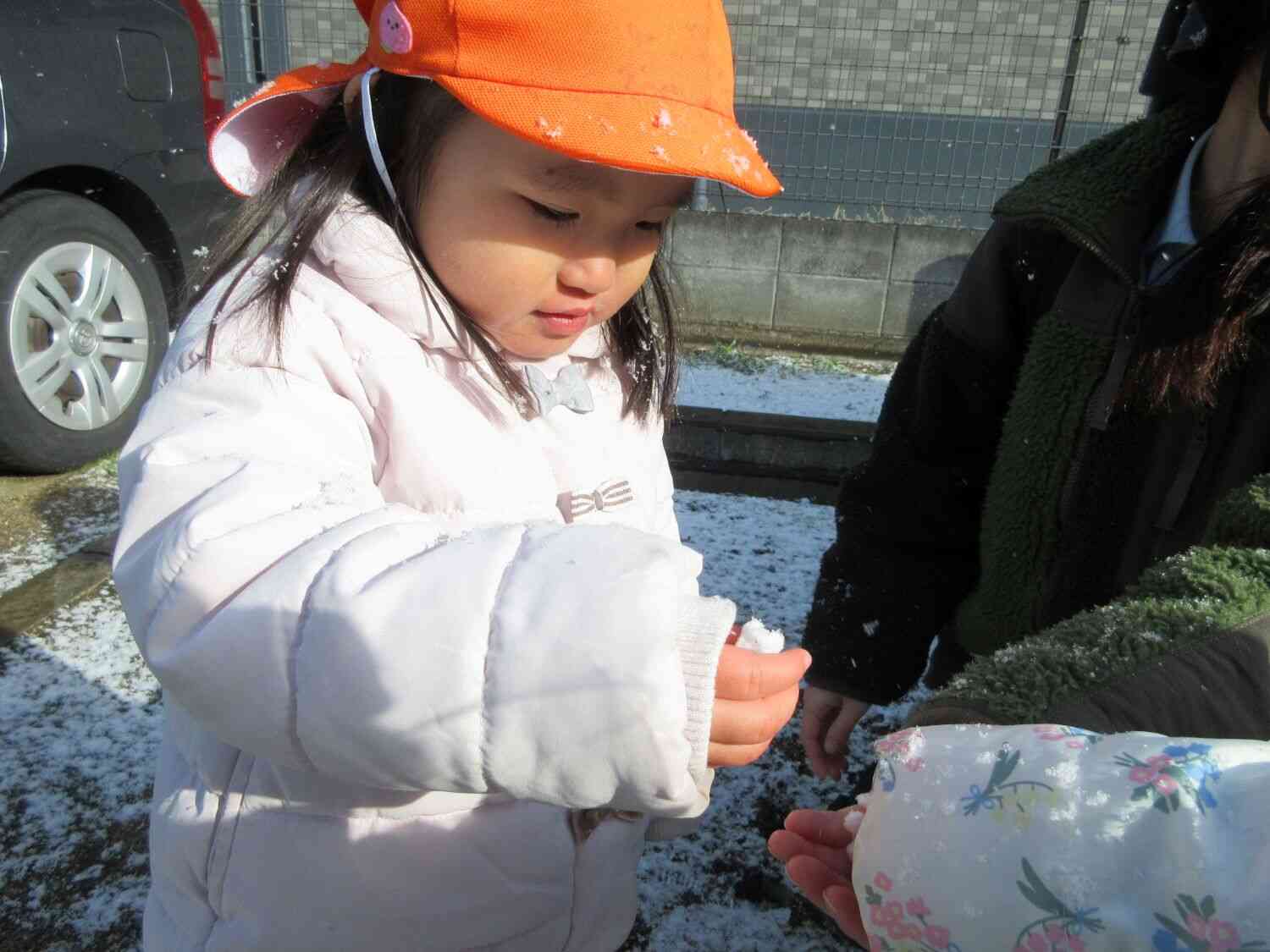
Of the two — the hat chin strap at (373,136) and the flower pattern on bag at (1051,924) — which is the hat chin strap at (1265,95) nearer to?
the hat chin strap at (373,136)

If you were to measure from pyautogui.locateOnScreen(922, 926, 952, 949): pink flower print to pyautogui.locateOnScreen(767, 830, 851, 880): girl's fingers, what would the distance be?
20 cm

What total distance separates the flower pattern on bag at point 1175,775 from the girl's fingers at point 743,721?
248 millimetres

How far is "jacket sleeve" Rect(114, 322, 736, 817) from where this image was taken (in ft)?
2.21

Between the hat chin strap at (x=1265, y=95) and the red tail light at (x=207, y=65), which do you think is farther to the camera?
the red tail light at (x=207, y=65)

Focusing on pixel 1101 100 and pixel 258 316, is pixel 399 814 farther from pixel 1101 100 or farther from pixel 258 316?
pixel 1101 100

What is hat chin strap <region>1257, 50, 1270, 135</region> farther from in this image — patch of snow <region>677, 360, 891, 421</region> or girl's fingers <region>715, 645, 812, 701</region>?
patch of snow <region>677, 360, 891, 421</region>

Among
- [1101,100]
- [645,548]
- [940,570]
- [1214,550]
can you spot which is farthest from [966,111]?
[645,548]

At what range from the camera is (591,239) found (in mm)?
983

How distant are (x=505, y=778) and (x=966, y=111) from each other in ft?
17.9

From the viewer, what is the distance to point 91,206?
3059 mm

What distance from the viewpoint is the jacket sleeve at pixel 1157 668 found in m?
0.80

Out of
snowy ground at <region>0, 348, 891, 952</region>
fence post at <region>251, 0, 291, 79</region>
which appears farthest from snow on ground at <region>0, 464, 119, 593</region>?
fence post at <region>251, 0, 291, 79</region>

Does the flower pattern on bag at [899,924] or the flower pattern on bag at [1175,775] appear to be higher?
the flower pattern on bag at [1175,775]

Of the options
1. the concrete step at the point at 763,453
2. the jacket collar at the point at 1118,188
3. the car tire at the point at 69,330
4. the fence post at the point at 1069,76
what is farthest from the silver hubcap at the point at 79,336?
the fence post at the point at 1069,76
